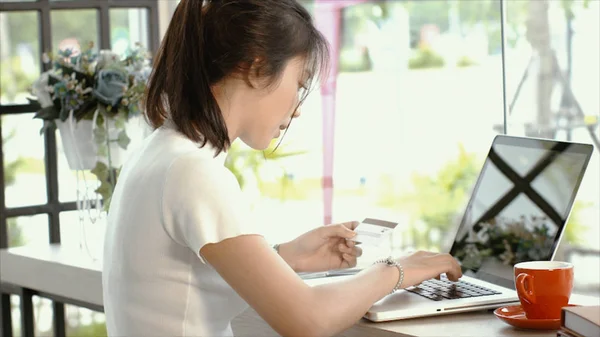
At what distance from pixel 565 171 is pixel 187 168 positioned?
69cm

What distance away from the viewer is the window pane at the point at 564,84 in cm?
292

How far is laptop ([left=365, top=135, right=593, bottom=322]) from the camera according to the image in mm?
1551

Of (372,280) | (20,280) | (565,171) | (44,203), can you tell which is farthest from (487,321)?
(44,203)

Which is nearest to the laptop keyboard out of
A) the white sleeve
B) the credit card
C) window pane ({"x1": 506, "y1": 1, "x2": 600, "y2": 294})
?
the credit card

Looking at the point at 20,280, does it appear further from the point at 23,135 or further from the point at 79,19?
the point at 79,19

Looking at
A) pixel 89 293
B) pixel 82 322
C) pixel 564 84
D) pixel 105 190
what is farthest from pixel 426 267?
pixel 564 84

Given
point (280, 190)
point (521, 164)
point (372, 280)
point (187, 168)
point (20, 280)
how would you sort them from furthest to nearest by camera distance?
point (280, 190) < point (20, 280) < point (521, 164) < point (372, 280) < point (187, 168)

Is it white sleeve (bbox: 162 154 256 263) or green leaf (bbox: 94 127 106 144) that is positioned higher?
green leaf (bbox: 94 127 106 144)

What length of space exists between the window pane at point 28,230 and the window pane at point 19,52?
0.34 metres

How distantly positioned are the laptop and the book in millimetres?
300

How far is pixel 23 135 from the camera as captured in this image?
2.69 metres

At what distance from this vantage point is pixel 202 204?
1291 millimetres

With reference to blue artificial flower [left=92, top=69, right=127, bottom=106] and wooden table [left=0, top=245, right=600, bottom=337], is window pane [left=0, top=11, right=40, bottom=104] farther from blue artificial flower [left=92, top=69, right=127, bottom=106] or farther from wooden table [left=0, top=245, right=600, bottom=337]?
wooden table [left=0, top=245, right=600, bottom=337]

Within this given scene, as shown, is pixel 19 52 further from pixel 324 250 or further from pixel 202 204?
pixel 202 204
